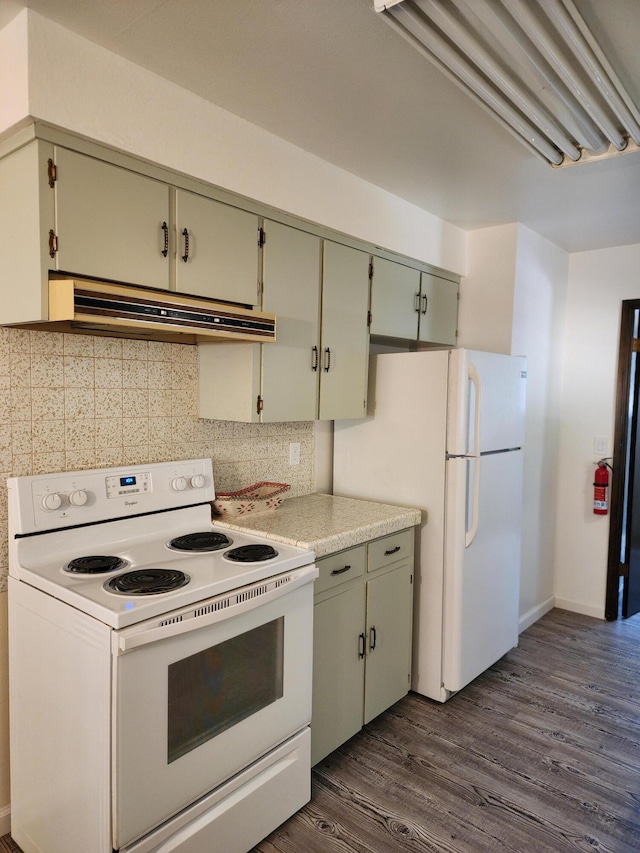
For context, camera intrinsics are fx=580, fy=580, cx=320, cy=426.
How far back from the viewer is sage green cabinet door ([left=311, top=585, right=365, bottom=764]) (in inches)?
88.4

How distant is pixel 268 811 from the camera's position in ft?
6.33

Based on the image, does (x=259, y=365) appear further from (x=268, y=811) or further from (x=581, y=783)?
(x=581, y=783)

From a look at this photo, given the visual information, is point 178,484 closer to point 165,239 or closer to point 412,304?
point 165,239

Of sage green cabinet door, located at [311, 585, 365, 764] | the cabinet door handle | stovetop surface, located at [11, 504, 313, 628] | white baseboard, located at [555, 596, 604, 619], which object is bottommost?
white baseboard, located at [555, 596, 604, 619]

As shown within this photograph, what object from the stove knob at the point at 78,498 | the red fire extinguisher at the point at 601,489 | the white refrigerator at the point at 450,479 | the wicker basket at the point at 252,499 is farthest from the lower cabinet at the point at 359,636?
the red fire extinguisher at the point at 601,489

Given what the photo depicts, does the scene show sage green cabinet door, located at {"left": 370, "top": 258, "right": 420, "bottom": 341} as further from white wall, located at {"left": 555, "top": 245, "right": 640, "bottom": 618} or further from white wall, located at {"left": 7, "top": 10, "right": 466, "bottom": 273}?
white wall, located at {"left": 555, "top": 245, "right": 640, "bottom": 618}

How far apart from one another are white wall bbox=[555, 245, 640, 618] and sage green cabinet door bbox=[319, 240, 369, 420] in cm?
190

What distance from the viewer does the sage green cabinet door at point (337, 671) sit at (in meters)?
2.24

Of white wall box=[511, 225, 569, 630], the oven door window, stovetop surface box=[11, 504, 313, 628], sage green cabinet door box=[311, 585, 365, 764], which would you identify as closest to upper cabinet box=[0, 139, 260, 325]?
stovetop surface box=[11, 504, 313, 628]

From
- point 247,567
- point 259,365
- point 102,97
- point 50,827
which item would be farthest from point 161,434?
point 50,827

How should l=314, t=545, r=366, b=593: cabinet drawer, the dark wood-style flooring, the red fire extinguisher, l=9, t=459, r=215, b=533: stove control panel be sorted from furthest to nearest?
the red fire extinguisher < l=314, t=545, r=366, b=593: cabinet drawer < the dark wood-style flooring < l=9, t=459, r=215, b=533: stove control panel

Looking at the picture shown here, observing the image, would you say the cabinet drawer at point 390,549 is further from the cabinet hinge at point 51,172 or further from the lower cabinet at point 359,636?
the cabinet hinge at point 51,172

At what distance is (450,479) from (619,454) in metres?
1.78

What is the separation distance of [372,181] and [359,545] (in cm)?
172
